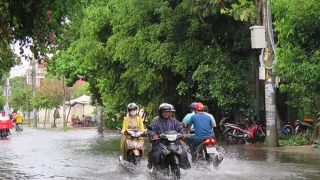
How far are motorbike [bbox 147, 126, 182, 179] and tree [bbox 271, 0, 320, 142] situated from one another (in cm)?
663

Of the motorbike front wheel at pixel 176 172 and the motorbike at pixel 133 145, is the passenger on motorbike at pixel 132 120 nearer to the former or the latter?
the motorbike at pixel 133 145

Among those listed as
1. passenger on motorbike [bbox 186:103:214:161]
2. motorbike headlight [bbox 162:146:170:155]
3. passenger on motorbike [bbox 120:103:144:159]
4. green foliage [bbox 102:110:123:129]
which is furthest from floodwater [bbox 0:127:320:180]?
green foliage [bbox 102:110:123:129]

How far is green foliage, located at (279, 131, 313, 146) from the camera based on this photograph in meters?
20.6

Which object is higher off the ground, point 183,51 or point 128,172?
point 183,51

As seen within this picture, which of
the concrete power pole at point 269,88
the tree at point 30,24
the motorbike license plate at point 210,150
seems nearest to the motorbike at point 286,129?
the concrete power pole at point 269,88

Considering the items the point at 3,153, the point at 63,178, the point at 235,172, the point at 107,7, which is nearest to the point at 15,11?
the point at 63,178

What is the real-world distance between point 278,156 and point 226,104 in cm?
568

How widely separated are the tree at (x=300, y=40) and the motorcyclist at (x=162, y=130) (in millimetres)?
5995

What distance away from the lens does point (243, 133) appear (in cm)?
2280

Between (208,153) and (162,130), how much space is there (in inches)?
62.3

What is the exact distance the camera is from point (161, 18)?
2308cm

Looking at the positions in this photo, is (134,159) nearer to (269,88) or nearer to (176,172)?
(176,172)

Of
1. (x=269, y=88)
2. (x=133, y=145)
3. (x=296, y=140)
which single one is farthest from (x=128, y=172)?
(x=296, y=140)

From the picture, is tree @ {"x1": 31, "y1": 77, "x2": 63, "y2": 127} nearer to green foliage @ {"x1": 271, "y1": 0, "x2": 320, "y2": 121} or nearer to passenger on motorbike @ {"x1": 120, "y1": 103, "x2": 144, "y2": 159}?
green foliage @ {"x1": 271, "y1": 0, "x2": 320, "y2": 121}
